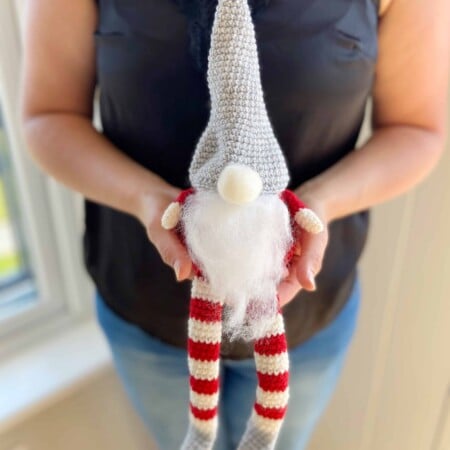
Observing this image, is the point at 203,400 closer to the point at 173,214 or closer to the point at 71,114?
the point at 173,214

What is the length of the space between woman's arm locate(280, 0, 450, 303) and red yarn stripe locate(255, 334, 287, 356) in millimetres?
109

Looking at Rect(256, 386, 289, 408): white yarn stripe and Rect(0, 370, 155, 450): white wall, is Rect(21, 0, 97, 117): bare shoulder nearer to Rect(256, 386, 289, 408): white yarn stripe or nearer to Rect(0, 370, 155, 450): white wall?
Rect(256, 386, 289, 408): white yarn stripe

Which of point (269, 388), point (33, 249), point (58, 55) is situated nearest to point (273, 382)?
point (269, 388)

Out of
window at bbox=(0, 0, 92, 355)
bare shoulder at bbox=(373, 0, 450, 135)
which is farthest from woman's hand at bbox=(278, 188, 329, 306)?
window at bbox=(0, 0, 92, 355)

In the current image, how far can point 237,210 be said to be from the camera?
33 cm

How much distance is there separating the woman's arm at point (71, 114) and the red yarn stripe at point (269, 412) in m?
0.17

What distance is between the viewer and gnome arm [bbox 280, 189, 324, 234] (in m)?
0.36

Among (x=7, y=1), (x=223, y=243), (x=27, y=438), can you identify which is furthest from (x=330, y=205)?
(x=27, y=438)

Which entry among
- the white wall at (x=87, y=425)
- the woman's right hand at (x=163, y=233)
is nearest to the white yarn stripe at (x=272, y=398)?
the woman's right hand at (x=163, y=233)

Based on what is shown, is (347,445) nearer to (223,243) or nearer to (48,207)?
(48,207)

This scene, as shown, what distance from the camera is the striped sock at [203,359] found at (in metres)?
0.38

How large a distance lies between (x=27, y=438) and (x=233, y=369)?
15.8 inches

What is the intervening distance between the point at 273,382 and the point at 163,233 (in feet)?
0.43

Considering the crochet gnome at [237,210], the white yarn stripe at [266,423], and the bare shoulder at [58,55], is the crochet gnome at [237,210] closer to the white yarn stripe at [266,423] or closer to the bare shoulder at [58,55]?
the white yarn stripe at [266,423]
